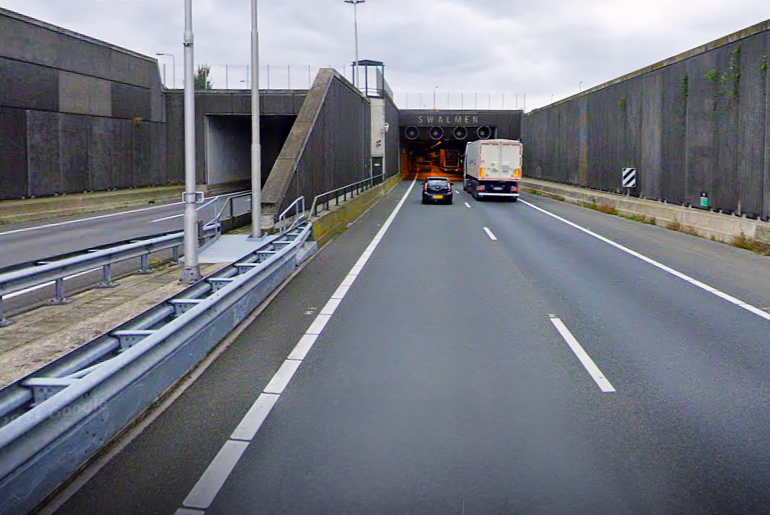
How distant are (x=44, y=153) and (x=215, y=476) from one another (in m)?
29.8

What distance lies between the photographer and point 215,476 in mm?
5445

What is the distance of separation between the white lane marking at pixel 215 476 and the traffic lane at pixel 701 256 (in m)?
9.07

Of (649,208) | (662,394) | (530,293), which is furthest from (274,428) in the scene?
(649,208)

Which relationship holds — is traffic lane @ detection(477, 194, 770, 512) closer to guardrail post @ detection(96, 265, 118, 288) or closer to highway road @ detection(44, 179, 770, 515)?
highway road @ detection(44, 179, 770, 515)

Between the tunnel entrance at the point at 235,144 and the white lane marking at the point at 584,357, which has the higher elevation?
the tunnel entrance at the point at 235,144

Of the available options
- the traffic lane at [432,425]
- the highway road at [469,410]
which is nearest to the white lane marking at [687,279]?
the highway road at [469,410]

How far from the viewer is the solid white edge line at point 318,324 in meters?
10.3

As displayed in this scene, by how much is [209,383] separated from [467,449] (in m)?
3.00

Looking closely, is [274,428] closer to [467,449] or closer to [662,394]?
[467,449]

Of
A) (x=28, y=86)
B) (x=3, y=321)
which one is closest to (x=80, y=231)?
(x=28, y=86)

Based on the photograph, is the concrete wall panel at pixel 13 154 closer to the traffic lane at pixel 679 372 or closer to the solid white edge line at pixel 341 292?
the solid white edge line at pixel 341 292

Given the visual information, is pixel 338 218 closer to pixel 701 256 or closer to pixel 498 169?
pixel 701 256

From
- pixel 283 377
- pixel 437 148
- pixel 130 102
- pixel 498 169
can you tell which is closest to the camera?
pixel 283 377

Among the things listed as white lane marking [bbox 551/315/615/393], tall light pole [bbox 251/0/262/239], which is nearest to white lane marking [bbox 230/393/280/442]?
white lane marking [bbox 551/315/615/393]
